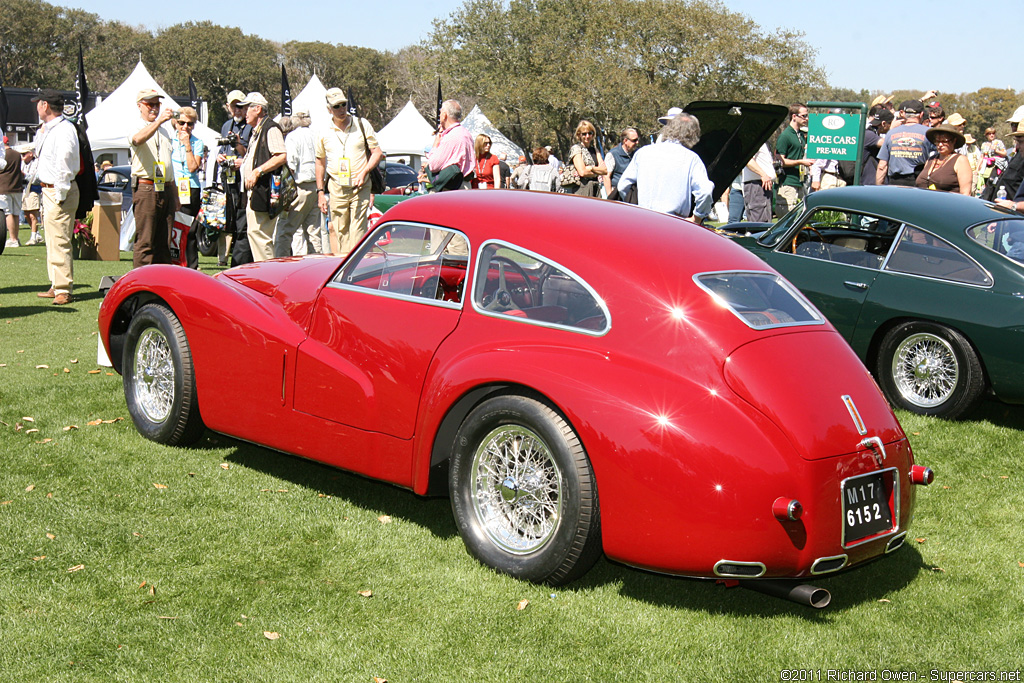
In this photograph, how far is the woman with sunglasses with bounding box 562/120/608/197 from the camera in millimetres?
13164

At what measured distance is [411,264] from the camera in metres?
4.79

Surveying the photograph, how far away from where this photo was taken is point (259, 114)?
11.7 m

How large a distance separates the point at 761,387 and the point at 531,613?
1.26 m

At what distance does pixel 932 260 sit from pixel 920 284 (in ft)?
0.77

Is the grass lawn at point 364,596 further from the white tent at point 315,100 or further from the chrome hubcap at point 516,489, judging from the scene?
the white tent at point 315,100

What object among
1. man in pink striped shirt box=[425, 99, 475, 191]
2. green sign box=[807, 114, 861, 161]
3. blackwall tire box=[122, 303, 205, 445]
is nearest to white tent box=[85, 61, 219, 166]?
green sign box=[807, 114, 861, 161]

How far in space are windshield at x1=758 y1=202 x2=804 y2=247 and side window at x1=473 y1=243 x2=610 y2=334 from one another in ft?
13.7

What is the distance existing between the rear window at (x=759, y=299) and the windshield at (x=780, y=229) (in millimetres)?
3655

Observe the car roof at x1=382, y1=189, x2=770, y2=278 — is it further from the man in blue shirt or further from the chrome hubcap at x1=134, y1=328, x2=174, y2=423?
the man in blue shirt

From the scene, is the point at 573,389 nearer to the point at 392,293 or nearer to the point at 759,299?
the point at 759,299

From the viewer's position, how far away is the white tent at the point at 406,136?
40.9m

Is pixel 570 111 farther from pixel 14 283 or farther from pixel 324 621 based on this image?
pixel 324 621

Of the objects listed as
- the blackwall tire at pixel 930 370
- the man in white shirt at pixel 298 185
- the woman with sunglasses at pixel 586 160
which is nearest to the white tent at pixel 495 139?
the woman with sunglasses at pixel 586 160

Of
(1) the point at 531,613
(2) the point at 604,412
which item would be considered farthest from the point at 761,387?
(1) the point at 531,613
